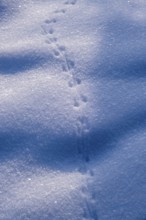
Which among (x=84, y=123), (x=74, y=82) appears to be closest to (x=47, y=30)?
(x=74, y=82)

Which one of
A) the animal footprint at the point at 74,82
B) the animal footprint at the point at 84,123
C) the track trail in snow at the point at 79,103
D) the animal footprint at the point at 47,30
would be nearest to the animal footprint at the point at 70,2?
the track trail in snow at the point at 79,103

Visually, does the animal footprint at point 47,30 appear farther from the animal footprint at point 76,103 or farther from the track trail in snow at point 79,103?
the animal footprint at point 76,103

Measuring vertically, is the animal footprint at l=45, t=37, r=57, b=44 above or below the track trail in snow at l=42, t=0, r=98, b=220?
above

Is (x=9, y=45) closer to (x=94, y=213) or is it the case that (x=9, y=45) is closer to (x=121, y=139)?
(x=121, y=139)

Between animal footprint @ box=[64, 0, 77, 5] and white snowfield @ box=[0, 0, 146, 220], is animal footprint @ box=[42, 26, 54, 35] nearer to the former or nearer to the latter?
white snowfield @ box=[0, 0, 146, 220]

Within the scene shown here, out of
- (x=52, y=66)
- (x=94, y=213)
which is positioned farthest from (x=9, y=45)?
(x=94, y=213)

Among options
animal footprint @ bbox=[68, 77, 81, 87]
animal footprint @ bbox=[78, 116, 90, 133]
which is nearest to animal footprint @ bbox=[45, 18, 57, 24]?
animal footprint @ bbox=[68, 77, 81, 87]

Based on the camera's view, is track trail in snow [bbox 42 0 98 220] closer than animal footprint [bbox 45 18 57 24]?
Yes
